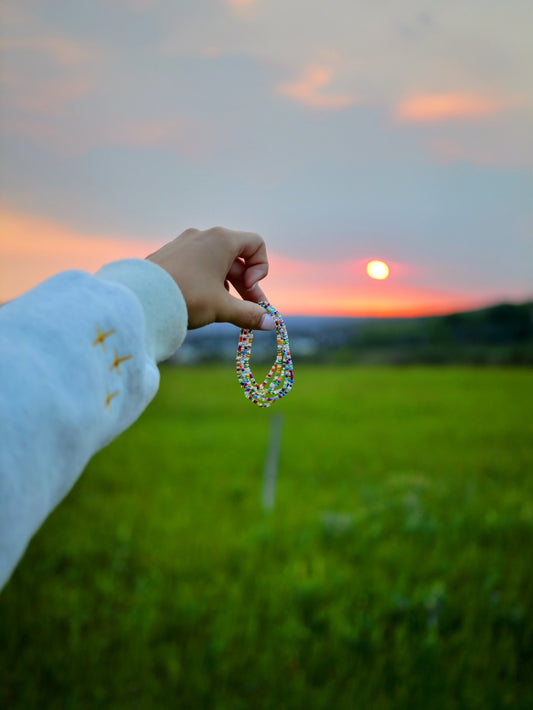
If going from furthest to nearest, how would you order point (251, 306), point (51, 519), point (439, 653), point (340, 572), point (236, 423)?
point (236, 423) < point (51, 519) < point (340, 572) < point (439, 653) < point (251, 306)

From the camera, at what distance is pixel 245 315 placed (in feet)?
4.12

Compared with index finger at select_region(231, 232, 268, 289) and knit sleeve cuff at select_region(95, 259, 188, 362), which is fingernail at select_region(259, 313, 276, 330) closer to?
index finger at select_region(231, 232, 268, 289)

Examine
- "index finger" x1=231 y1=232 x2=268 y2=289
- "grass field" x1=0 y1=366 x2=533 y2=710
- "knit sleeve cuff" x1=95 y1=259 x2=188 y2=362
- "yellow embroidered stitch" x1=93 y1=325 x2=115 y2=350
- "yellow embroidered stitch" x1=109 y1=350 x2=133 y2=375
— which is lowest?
"grass field" x1=0 y1=366 x2=533 y2=710

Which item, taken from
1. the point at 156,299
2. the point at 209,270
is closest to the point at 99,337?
the point at 156,299

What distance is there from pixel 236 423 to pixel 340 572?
26.2 ft

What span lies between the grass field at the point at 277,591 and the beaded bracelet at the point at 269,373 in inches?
93.8

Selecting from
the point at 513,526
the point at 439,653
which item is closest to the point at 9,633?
the point at 439,653

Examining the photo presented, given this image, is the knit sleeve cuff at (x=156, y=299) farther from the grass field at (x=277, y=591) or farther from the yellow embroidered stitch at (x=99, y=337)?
the grass field at (x=277, y=591)

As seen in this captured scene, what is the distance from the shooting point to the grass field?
11.0 feet

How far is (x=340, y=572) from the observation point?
443cm

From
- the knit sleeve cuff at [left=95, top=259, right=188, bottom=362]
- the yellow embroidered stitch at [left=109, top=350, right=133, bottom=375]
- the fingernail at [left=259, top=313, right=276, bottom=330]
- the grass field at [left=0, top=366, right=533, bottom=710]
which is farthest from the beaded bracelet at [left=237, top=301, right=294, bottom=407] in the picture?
the grass field at [left=0, top=366, right=533, bottom=710]

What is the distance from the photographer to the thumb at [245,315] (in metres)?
1.20

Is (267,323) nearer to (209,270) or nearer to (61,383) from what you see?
(209,270)

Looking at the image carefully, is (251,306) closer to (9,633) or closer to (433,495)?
(9,633)
